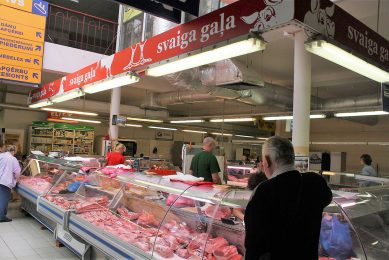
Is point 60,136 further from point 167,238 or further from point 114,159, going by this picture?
point 167,238

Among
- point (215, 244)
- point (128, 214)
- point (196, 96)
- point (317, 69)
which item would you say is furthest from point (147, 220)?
point (196, 96)

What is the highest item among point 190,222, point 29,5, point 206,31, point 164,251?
point 29,5

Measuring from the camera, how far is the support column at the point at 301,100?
16.0 feet

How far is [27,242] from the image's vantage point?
20.4 ft

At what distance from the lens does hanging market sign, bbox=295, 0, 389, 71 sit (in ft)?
10.9

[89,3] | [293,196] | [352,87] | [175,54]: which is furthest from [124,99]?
[293,196]

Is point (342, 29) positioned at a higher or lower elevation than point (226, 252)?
higher

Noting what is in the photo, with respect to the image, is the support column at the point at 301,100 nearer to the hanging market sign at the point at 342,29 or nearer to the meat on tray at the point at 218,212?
the hanging market sign at the point at 342,29

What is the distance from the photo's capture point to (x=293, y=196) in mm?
2006

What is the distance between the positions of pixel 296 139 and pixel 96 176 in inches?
126

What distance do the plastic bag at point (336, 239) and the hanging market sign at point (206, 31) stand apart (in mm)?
1838

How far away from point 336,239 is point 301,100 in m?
2.41

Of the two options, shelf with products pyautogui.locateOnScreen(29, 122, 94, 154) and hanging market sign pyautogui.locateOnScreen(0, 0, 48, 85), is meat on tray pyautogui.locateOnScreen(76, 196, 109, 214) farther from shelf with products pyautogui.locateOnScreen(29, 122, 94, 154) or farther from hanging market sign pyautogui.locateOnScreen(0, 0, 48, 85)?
shelf with products pyautogui.locateOnScreen(29, 122, 94, 154)

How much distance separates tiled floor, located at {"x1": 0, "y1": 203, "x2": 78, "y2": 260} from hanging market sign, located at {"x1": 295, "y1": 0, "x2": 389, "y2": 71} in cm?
483
